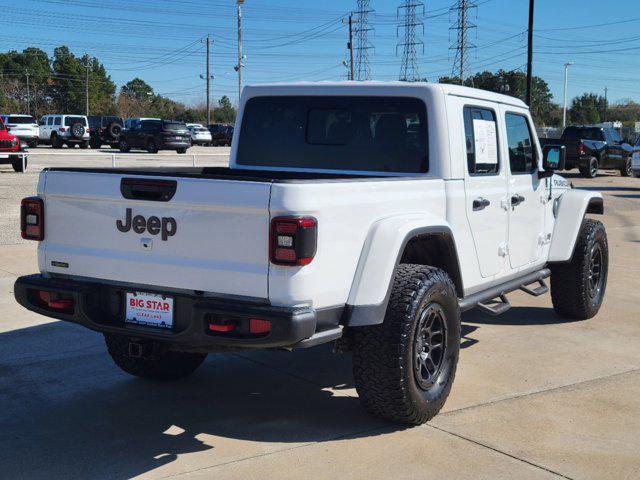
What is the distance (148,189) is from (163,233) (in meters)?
0.24

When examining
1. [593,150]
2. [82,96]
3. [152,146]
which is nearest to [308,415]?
[593,150]

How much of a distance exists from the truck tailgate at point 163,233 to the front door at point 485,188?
1.82 m

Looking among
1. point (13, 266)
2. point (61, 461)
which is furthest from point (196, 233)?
point (13, 266)

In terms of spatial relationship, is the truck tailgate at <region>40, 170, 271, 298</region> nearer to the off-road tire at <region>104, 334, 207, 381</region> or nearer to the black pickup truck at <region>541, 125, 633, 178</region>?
the off-road tire at <region>104, 334, 207, 381</region>

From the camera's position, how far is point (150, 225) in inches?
171

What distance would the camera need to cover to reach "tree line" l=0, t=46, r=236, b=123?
386 feet

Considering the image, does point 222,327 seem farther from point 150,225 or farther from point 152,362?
point 152,362

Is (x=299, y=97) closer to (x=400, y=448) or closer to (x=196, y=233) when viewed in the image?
(x=196, y=233)

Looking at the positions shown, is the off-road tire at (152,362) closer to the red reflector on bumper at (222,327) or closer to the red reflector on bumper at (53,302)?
the red reflector on bumper at (53,302)

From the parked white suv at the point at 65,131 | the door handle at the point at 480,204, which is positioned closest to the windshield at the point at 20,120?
the parked white suv at the point at 65,131

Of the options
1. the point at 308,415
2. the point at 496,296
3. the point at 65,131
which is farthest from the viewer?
the point at 65,131

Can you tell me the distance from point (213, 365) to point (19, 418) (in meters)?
1.56

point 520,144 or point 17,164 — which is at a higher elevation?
point 520,144

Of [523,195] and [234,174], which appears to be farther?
[523,195]
